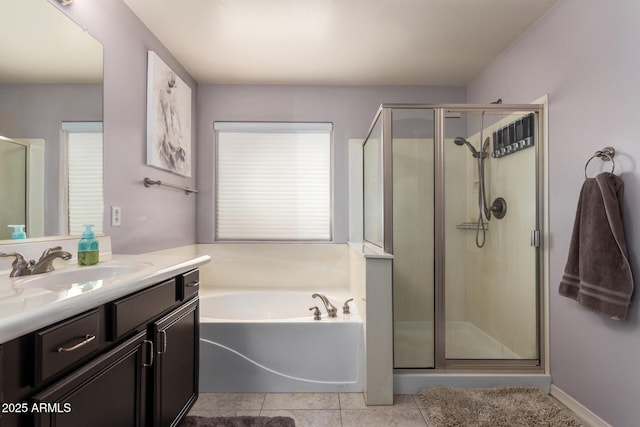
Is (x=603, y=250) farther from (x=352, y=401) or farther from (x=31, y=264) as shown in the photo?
(x=31, y=264)

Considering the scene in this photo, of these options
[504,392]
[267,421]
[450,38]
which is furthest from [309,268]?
[450,38]

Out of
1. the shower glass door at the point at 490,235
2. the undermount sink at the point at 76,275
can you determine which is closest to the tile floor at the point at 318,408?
the shower glass door at the point at 490,235

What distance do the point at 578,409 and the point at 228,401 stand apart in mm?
1997

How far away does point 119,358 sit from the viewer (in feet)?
3.65

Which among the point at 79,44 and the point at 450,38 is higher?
the point at 450,38

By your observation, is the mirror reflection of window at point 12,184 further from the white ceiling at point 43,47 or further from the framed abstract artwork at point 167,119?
the framed abstract artwork at point 167,119

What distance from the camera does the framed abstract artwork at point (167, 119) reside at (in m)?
2.24

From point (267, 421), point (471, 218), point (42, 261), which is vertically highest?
point (471, 218)

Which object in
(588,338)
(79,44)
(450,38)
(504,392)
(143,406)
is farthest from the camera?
(450,38)

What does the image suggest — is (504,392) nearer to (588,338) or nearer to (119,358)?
(588,338)

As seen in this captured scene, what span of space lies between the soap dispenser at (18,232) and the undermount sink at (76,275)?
0.67 ft

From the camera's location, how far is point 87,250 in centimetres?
147

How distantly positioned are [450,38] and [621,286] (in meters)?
1.87

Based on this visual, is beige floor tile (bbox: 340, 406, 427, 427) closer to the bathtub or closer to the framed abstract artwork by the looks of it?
the bathtub
